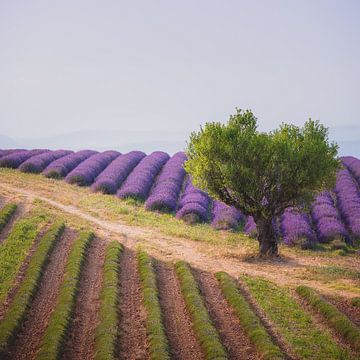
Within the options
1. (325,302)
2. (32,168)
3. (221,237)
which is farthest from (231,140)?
(32,168)

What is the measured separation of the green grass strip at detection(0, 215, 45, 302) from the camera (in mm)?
17781

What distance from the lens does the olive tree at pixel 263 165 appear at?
23500mm

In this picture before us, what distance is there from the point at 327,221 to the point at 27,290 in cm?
2195

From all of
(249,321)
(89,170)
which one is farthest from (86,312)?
(89,170)

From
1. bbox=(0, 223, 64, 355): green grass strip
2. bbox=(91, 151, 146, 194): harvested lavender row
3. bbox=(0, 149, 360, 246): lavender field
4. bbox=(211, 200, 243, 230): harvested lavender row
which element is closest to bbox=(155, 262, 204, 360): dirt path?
bbox=(0, 223, 64, 355): green grass strip

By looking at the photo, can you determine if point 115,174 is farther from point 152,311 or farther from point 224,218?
point 152,311

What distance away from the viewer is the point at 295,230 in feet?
94.7

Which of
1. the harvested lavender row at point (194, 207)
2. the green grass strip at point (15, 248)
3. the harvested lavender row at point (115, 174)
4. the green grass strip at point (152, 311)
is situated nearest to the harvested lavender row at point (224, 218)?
the harvested lavender row at point (194, 207)

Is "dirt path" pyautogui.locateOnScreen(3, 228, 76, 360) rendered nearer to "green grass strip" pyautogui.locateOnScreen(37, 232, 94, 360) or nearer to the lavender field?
"green grass strip" pyautogui.locateOnScreen(37, 232, 94, 360)

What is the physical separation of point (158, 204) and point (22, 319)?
20618mm

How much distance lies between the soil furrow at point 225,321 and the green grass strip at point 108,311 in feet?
11.8

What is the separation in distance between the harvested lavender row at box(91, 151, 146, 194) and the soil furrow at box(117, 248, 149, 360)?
1764 cm

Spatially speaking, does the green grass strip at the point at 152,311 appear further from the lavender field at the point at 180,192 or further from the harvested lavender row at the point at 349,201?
the harvested lavender row at the point at 349,201

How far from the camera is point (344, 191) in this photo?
3850 cm
